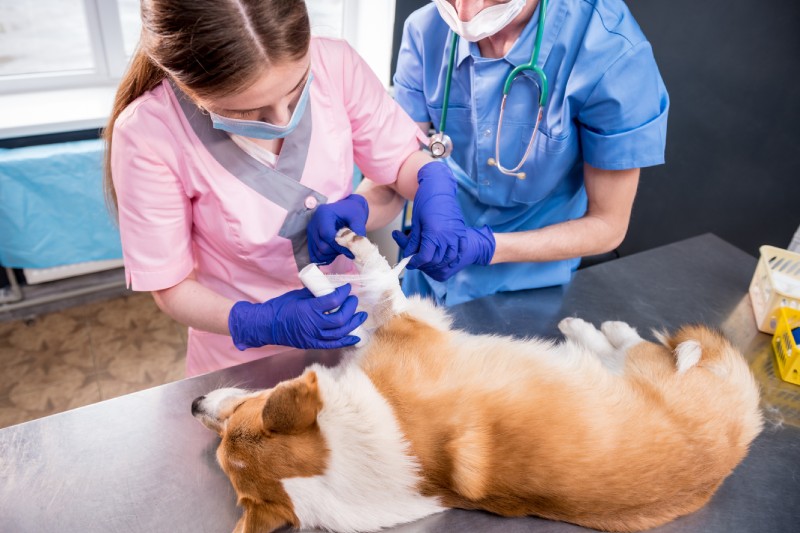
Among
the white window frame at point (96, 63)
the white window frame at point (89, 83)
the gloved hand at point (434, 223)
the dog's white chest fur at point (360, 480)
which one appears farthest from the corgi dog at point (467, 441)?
the white window frame at point (96, 63)

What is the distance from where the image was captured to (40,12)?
296 centimetres

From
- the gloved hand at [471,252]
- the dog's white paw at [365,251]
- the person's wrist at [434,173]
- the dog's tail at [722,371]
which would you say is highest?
the person's wrist at [434,173]

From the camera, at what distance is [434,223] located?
140cm

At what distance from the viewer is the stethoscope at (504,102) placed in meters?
1.40

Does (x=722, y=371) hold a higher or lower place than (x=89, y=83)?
higher

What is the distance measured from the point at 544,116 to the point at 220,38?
0.91m

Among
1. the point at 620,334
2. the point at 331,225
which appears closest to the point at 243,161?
the point at 331,225

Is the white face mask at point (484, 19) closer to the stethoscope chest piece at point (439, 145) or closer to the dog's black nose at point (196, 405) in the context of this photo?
the stethoscope chest piece at point (439, 145)

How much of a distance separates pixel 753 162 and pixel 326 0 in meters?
2.73

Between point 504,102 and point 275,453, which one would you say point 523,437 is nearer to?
point 275,453

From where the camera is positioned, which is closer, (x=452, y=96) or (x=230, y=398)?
(x=230, y=398)

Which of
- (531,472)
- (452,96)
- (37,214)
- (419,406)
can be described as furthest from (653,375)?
(37,214)

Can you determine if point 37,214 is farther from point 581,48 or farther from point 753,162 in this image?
point 753,162

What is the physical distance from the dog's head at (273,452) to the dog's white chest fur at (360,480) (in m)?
0.02
